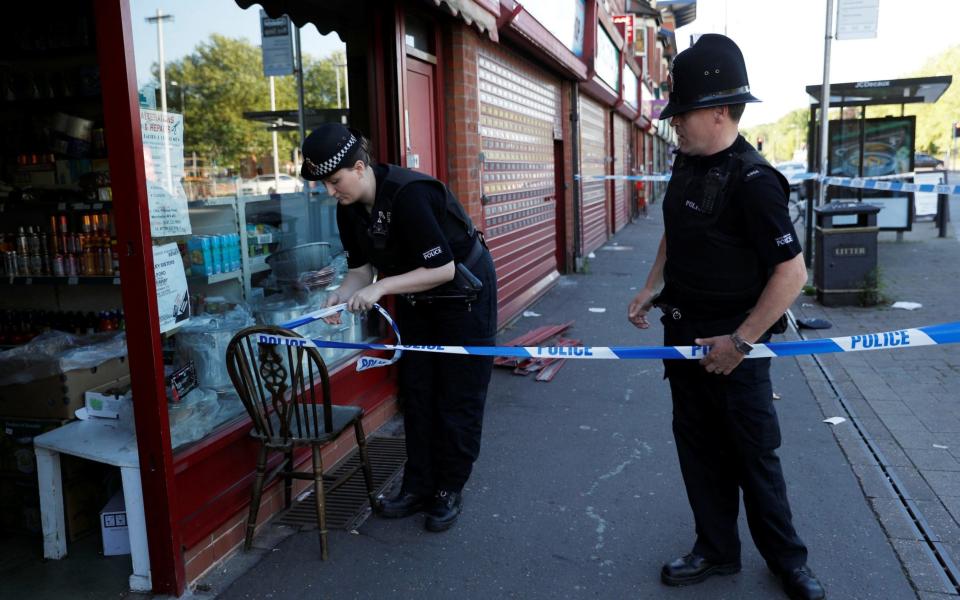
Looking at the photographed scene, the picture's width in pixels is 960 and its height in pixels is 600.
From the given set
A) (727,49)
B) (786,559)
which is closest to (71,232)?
(727,49)

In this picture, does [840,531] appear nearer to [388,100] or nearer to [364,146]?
[364,146]

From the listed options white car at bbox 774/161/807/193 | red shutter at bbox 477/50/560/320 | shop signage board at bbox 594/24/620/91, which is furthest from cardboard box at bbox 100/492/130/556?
shop signage board at bbox 594/24/620/91

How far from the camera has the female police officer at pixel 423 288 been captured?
10.8 ft

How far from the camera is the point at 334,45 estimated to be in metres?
5.17

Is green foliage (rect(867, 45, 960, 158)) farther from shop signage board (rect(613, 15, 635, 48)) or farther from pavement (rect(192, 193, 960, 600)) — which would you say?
pavement (rect(192, 193, 960, 600))

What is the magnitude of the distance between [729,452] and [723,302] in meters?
0.63

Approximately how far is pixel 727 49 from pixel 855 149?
11995mm

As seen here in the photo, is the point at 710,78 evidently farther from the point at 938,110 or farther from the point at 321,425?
the point at 938,110

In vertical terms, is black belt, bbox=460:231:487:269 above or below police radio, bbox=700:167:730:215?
below

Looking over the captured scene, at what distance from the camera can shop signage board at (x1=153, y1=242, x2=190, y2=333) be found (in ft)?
Answer: 10.4

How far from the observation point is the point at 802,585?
3.01 m

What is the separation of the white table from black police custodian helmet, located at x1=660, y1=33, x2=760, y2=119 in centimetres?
261

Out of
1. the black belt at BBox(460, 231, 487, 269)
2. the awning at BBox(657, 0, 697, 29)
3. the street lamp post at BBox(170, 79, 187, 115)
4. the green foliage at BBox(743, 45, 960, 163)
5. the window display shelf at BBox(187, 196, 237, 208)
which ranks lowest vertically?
the black belt at BBox(460, 231, 487, 269)

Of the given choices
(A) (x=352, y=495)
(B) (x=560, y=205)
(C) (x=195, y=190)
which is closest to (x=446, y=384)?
(A) (x=352, y=495)
